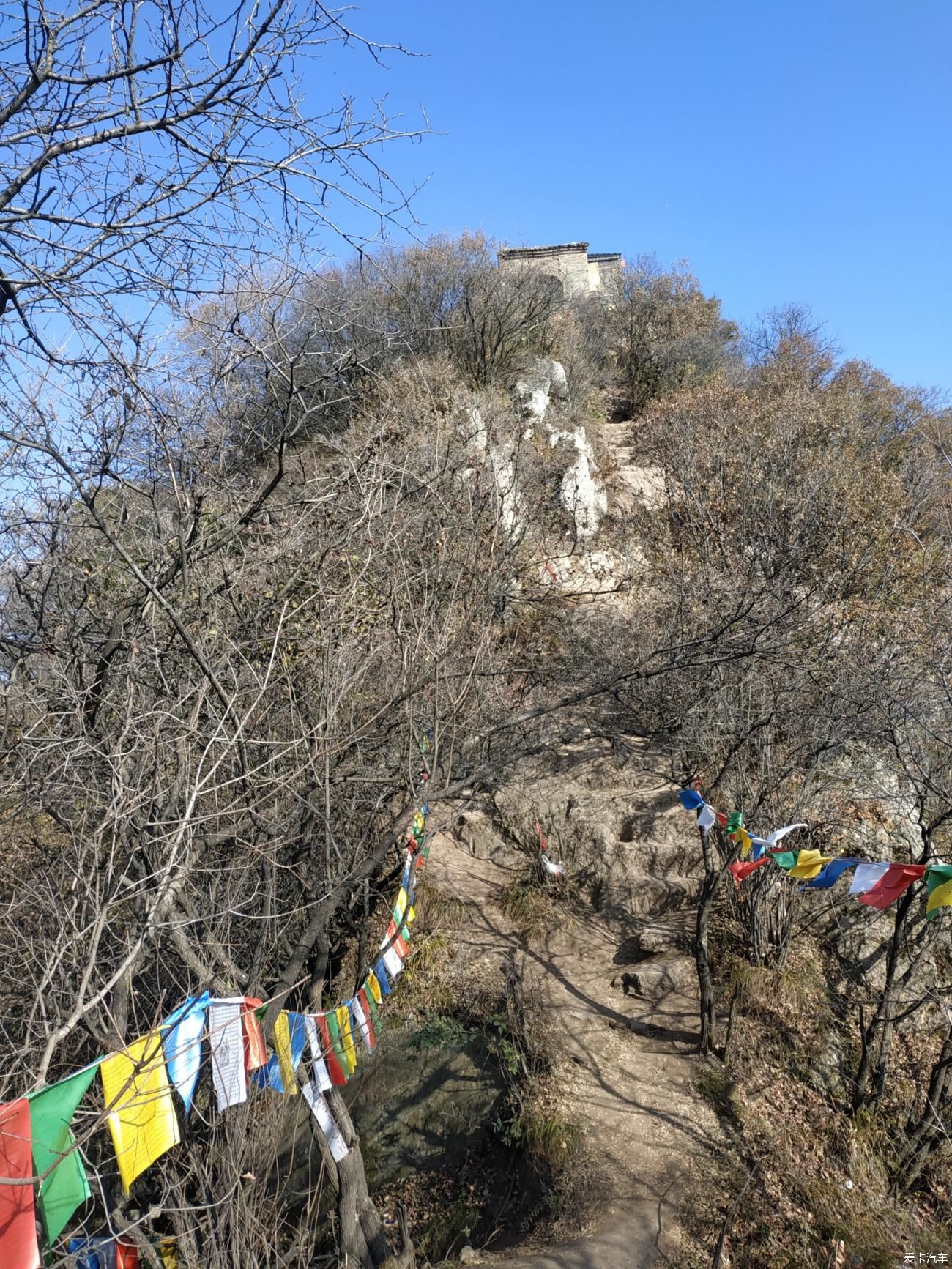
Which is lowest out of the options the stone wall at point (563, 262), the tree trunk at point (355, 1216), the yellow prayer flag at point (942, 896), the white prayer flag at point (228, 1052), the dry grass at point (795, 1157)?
the dry grass at point (795, 1157)

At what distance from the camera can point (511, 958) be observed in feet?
28.8

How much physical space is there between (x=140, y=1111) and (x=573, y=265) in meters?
28.5

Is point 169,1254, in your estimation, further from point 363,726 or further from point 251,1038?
point 363,726

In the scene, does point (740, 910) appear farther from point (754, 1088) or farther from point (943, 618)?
point (943, 618)

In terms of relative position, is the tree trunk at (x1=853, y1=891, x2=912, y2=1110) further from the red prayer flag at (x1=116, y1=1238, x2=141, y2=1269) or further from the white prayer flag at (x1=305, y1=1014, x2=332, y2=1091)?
the red prayer flag at (x1=116, y1=1238, x2=141, y2=1269)

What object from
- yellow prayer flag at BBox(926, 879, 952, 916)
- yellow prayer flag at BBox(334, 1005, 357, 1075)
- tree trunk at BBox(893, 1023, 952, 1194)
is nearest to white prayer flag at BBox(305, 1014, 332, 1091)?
yellow prayer flag at BBox(334, 1005, 357, 1075)

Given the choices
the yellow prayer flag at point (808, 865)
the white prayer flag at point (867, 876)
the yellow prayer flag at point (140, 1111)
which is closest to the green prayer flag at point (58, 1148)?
the yellow prayer flag at point (140, 1111)

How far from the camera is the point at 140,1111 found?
3166 millimetres

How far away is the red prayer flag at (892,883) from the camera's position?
4.84 meters

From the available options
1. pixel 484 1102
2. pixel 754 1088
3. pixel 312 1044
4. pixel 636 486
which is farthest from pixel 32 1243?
pixel 636 486

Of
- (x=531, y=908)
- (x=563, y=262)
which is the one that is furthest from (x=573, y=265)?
(x=531, y=908)

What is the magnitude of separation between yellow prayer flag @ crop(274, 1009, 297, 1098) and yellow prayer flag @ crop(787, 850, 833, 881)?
135 inches

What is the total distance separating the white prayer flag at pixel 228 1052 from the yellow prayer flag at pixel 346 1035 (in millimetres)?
1056

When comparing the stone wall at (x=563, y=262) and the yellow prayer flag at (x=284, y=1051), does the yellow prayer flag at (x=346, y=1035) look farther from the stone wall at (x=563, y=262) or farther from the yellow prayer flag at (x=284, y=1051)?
the stone wall at (x=563, y=262)
